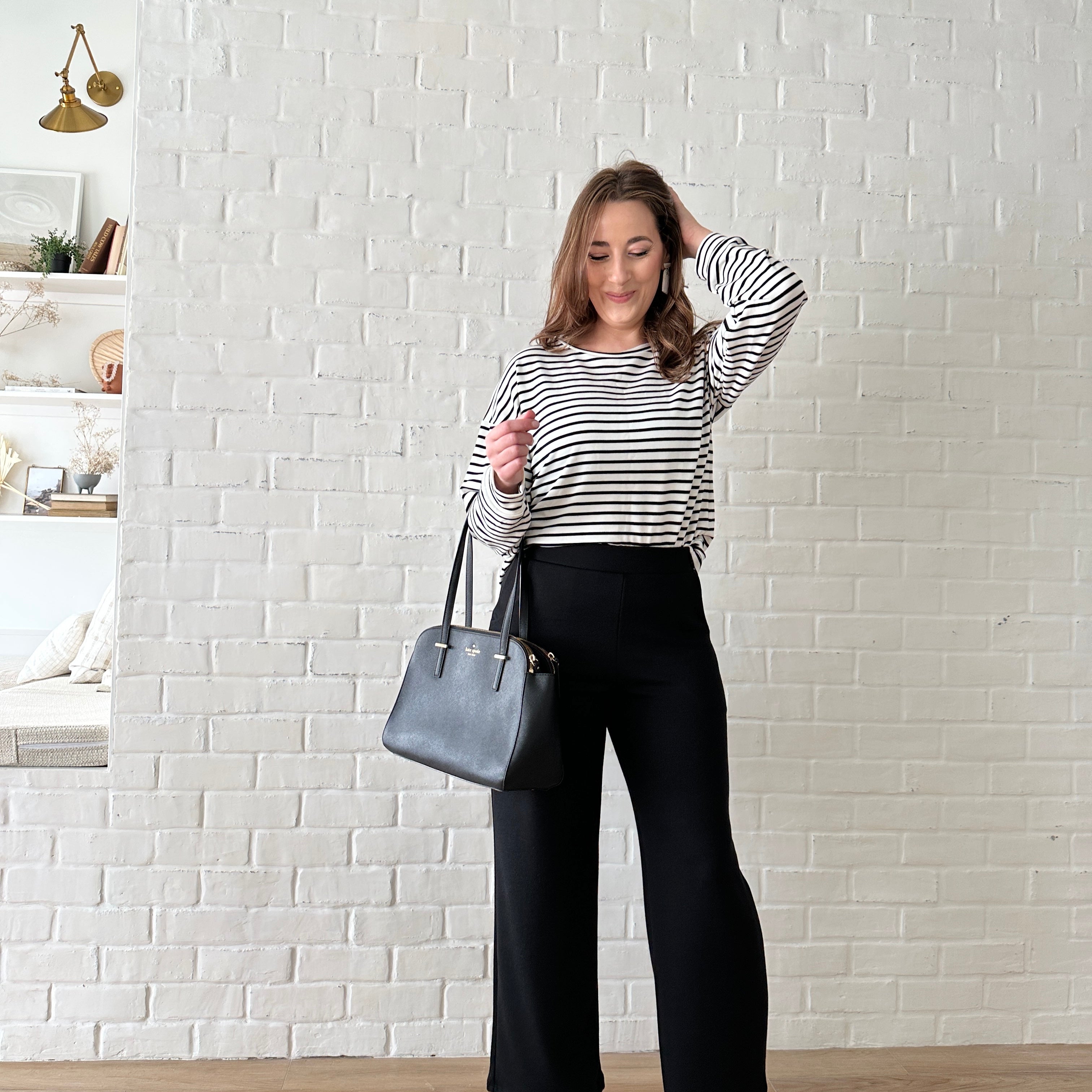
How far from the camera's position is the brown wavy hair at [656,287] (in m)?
1.50

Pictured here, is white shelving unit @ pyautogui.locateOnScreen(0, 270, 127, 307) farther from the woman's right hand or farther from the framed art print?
the woman's right hand

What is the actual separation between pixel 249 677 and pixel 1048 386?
176 cm

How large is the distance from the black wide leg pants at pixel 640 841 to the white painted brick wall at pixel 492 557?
50 centimetres

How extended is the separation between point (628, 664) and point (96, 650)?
1.96m

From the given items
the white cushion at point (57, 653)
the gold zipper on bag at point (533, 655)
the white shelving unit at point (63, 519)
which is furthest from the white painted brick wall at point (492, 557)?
the white shelving unit at point (63, 519)

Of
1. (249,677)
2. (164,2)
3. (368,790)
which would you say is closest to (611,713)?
(368,790)

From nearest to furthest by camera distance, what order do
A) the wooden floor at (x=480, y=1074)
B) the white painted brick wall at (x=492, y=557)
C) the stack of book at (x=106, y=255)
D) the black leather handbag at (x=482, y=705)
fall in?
the black leather handbag at (x=482, y=705) < the wooden floor at (x=480, y=1074) < the white painted brick wall at (x=492, y=557) < the stack of book at (x=106, y=255)

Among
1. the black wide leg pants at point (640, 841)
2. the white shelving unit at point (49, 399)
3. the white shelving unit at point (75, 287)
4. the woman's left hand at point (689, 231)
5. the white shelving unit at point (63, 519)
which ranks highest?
the white shelving unit at point (75, 287)

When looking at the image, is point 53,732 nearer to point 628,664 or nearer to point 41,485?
point 628,664

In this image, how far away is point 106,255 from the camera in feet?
10.3

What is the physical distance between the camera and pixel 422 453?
1.95 m

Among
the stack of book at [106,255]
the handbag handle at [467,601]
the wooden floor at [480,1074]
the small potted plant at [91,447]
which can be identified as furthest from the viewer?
the small potted plant at [91,447]

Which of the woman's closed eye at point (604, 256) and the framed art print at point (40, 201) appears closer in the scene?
the woman's closed eye at point (604, 256)

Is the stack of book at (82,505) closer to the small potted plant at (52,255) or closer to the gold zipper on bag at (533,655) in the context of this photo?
the small potted plant at (52,255)
